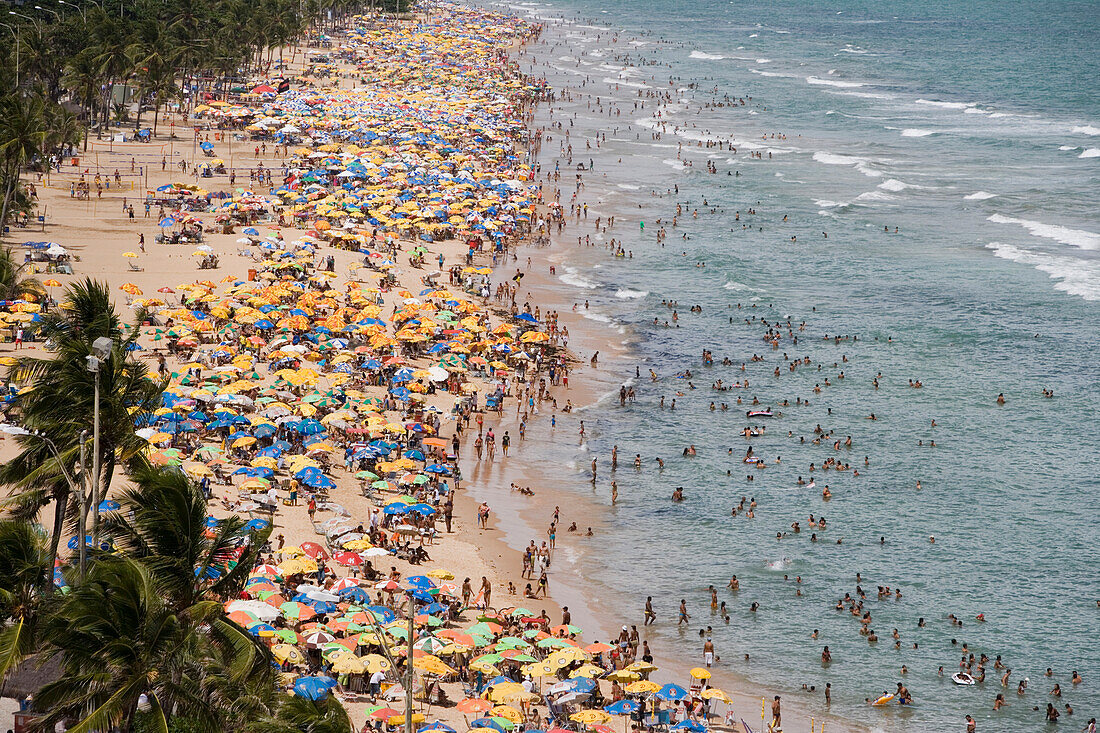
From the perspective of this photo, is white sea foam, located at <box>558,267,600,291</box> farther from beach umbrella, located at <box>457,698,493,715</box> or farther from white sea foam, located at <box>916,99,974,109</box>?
white sea foam, located at <box>916,99,974,109</box>

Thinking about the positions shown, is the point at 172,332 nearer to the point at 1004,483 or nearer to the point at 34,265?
the point at 34,265

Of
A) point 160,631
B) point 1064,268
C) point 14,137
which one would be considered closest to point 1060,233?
point 1064,268

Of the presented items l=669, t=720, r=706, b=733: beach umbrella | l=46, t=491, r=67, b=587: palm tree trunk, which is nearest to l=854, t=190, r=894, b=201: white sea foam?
l=669, t=720, r=706, b=733: beach umbrella

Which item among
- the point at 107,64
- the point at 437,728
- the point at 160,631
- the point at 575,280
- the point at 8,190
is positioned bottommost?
the point at 437,728

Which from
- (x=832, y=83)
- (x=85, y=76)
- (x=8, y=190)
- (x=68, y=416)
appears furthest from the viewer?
(x=832, y=83)

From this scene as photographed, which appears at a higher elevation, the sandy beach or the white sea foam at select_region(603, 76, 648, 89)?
the white sea foam at select_region(603, 76, 648, 89)

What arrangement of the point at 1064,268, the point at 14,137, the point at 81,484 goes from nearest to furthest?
the point at 81,484 < the point at 14,137 < the point at 1064,268

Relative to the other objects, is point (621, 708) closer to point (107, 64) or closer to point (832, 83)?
point (107, 64)
